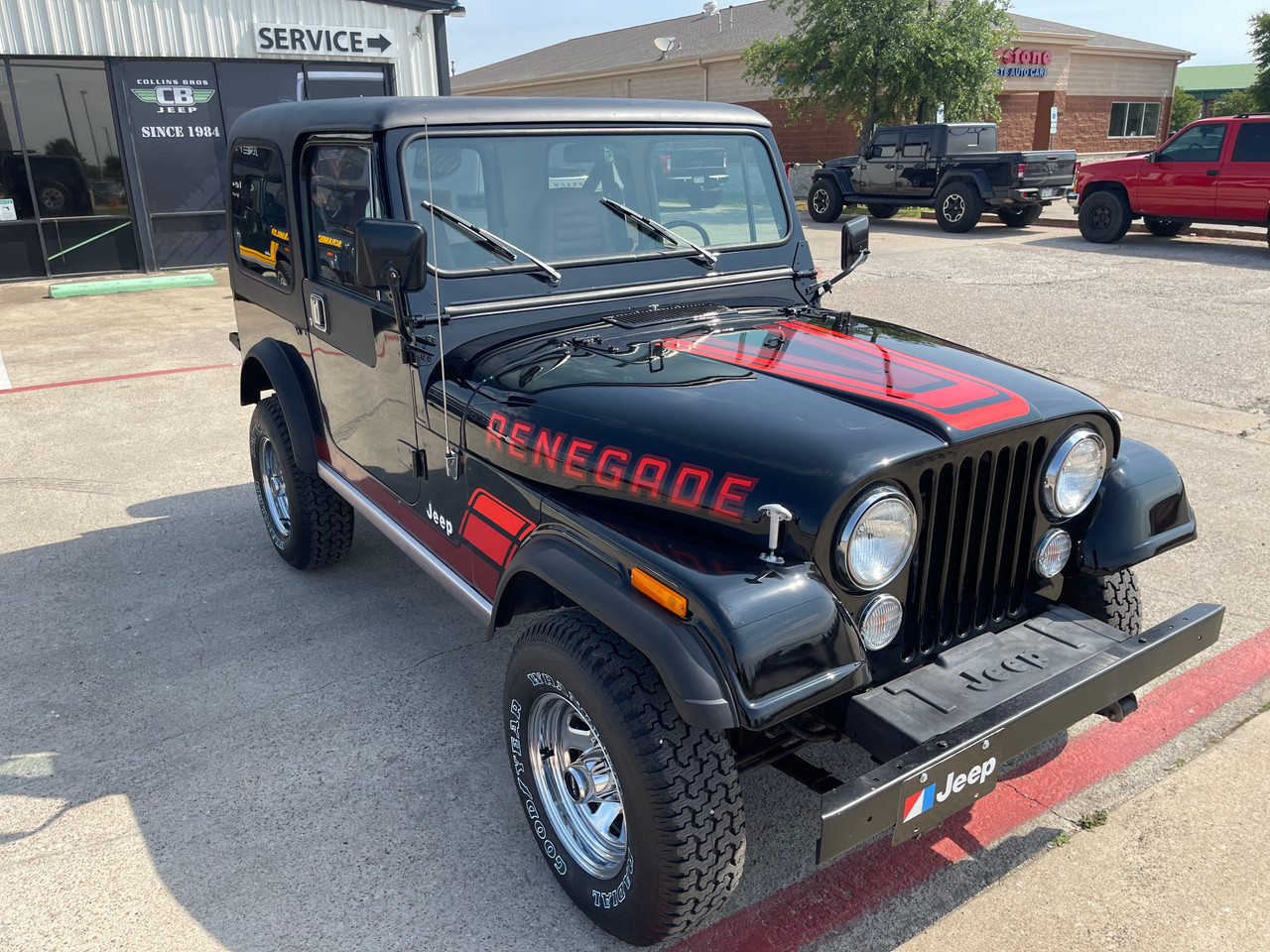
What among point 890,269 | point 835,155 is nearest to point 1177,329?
point 890,269

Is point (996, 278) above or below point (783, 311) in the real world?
below

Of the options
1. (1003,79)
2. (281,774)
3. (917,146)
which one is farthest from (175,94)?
(1003,79)

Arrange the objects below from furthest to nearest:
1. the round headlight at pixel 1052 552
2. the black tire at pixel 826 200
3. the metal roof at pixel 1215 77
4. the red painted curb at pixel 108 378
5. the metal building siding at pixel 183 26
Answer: the metal roof at pixel 1215 77
the black tire at pixel 826 200
the metal building siding at pixel 183 26
the red painted curb at pixel 108 378
the round headlight at pixel 1052 552

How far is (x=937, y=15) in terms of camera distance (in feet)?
71.2

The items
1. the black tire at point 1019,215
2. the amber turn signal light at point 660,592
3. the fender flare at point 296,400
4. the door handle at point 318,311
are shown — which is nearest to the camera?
the amber turn signal light at point 660,592

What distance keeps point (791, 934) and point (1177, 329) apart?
8594 mm

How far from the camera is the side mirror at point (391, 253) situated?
2.63 m

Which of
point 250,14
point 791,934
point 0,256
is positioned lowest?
point 791,934

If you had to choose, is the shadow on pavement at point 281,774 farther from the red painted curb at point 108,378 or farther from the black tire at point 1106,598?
the red painted curb at point 108,378

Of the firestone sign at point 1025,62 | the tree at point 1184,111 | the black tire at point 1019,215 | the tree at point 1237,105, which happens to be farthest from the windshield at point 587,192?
the tree at point 1184,111

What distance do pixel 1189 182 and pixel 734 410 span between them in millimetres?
14034

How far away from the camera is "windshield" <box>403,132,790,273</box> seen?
10.1ft

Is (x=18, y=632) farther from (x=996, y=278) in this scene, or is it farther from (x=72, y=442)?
(x=996, y=278)

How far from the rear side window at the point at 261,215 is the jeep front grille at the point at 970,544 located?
2765mm
